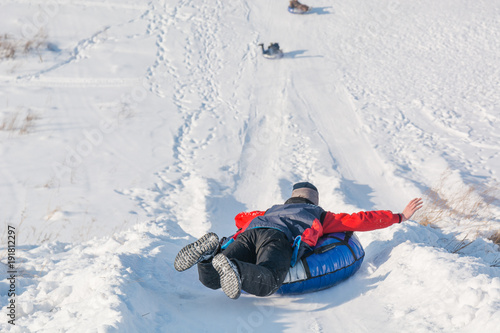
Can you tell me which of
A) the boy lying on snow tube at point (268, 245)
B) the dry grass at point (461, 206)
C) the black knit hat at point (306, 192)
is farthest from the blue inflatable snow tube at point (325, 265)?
the dry grass at point (461, 206)

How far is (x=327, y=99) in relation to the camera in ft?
30.3

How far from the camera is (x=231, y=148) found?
7762 mm

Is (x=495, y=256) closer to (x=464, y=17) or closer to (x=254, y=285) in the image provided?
(x=254, y=285)

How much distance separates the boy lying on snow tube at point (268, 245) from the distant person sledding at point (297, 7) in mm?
8409

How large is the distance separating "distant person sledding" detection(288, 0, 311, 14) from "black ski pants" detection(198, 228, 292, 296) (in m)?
9.27

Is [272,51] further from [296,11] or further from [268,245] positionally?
[268,245]

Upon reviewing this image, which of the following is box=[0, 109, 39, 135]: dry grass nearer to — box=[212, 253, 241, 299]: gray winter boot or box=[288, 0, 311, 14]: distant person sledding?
box=[212, 253, 241, 299]: gray winter boot

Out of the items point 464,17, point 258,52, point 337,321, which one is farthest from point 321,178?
point 464,17

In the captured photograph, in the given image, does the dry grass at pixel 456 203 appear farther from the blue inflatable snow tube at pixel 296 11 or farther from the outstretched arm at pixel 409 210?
the blue inflatable snow tube at pixel 296 11

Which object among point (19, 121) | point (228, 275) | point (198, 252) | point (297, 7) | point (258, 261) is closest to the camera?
point (228, 275)

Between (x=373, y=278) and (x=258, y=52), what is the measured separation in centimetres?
762

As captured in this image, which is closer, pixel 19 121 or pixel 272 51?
pixel 19 121

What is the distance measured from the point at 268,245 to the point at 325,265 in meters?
0.55

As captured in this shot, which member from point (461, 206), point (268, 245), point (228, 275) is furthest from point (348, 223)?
point (461, 206)
